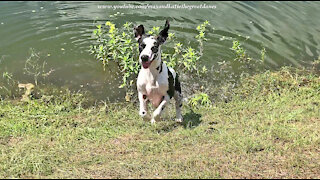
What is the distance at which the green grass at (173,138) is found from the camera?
4.48m

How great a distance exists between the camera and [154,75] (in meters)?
6.16

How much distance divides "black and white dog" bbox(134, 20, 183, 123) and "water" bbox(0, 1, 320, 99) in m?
2.09

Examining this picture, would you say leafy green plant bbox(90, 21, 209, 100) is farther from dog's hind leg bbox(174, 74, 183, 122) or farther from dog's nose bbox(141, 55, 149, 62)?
dog's nose bbox(141, 55, 149, 62)

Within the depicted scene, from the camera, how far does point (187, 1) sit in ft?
47.8

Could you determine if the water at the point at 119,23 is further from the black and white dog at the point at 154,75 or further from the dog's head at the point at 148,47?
the dog's head at the point at 148,47

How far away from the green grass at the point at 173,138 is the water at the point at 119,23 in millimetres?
1403

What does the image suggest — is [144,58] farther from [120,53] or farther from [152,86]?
[120,53]

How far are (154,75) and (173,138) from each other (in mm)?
1199

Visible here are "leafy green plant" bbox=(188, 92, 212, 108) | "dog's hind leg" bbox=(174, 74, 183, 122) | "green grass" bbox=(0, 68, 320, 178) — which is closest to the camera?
"green grass" bbox=(0, 68, 320, 178)

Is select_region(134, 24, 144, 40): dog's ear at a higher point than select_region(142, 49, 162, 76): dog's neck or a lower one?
higher

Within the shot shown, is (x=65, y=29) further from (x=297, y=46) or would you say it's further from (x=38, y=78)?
(x=297, y=46)

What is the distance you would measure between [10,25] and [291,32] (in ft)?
32.4

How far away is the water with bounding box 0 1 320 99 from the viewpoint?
9.21 m

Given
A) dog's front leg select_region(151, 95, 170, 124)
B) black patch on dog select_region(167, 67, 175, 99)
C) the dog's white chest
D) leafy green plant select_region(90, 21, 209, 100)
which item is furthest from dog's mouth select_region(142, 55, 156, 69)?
leafy green plant select_region(90, 21, 209, 100)
